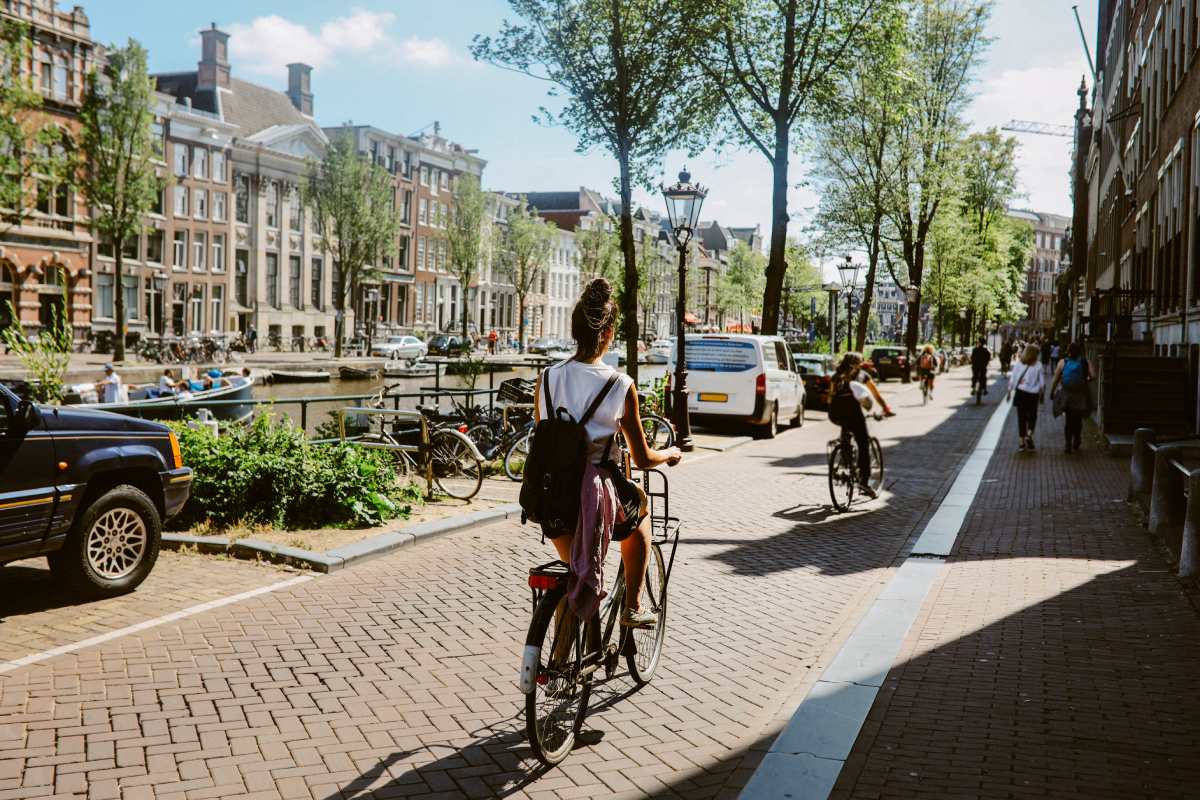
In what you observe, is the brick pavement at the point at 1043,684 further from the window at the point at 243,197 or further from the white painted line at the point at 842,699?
the window at the point at 243,197

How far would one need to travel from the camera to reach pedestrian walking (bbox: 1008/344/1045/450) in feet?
60.8

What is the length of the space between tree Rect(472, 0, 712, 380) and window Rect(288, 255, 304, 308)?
4492 centimetres

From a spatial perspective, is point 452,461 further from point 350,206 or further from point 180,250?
point 180,250

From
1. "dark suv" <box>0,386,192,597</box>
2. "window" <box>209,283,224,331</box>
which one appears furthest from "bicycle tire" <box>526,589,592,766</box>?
"window" <box>209,283,224,331</box>

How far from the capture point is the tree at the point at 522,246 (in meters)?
75.5

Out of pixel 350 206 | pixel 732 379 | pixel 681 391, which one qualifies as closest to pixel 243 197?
pixel 350 206

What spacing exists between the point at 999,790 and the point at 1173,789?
665 mm

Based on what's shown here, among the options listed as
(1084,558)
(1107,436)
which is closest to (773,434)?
(1107,436)

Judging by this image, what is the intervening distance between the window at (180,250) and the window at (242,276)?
4297 millimetres

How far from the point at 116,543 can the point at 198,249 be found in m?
53.7

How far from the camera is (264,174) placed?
6153cm

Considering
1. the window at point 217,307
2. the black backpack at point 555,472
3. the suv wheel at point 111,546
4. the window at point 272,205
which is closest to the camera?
the black backpack at point 555,472

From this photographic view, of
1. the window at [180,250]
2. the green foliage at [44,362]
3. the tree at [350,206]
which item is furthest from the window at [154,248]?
the green foliage at [44,362]

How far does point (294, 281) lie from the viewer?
64562mm
